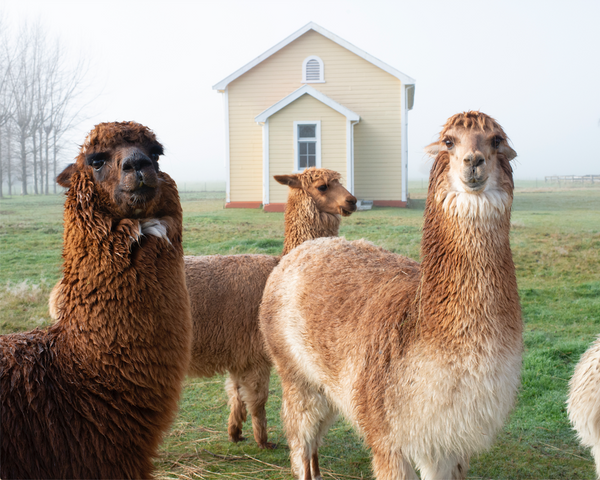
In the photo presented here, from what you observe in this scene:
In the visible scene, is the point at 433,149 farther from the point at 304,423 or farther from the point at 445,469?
the point at 304,423

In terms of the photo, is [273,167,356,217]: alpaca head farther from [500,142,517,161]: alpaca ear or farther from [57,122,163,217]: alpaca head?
[57,122,163,217]: alpaca head

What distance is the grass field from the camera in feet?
13.0

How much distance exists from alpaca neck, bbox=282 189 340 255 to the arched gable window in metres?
11.8

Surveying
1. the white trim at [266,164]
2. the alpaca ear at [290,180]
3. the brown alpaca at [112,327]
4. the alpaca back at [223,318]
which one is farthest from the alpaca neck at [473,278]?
the white trim at [266,164]

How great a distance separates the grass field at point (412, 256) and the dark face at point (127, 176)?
79.8 inches

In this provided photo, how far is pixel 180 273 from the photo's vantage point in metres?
2.45

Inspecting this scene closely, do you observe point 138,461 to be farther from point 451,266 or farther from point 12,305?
point 12,305

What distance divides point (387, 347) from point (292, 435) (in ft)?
4.63

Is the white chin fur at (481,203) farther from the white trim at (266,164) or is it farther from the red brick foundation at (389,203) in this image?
the red brick foundation at (389,203)

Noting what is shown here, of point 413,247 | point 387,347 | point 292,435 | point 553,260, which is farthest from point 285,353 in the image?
point 553,260

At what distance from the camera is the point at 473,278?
95.6 inches

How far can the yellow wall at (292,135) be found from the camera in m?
14.6

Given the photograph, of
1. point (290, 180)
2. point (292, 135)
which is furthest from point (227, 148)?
point (290, 180)

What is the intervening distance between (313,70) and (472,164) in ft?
48.2
